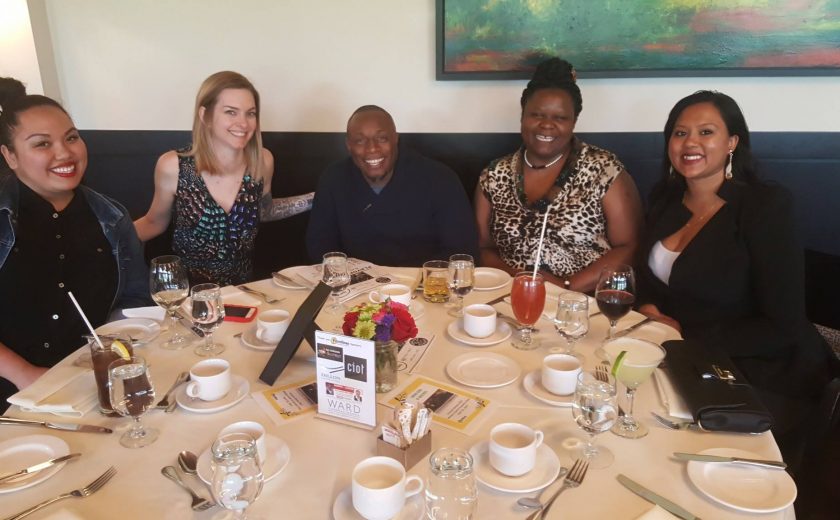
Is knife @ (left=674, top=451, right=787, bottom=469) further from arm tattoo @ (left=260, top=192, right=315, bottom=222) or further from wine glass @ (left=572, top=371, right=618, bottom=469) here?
arm tattoo @ (left=260, top=192, right=315, bottom=222)

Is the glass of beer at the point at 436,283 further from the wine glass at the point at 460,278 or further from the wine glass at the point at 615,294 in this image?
the wine glass at the point at 615,294

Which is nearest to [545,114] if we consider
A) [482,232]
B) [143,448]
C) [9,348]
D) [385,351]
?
[482,232]

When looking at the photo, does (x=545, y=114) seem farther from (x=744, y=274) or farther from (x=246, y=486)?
(x=246, y=486)

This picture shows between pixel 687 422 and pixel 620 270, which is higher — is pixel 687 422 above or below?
below

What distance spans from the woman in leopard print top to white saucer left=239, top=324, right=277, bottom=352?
131cm

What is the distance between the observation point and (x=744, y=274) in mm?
1875

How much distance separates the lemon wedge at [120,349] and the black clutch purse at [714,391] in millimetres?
1181

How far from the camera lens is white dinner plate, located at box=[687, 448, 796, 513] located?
37.8 inches

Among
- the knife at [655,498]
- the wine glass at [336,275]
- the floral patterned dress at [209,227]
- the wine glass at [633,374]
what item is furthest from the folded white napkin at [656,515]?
the floral patterned dress at [209,227]

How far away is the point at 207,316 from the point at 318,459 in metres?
0.55

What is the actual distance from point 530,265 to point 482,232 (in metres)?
0.29

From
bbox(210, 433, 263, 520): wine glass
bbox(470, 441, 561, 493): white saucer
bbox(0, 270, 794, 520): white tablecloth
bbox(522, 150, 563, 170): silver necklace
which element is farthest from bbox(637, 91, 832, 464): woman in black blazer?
bbox(210, 433, 263, 520): wine glass

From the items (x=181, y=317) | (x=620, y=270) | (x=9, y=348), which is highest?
(x=620, y=270)

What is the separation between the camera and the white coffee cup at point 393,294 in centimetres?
169
